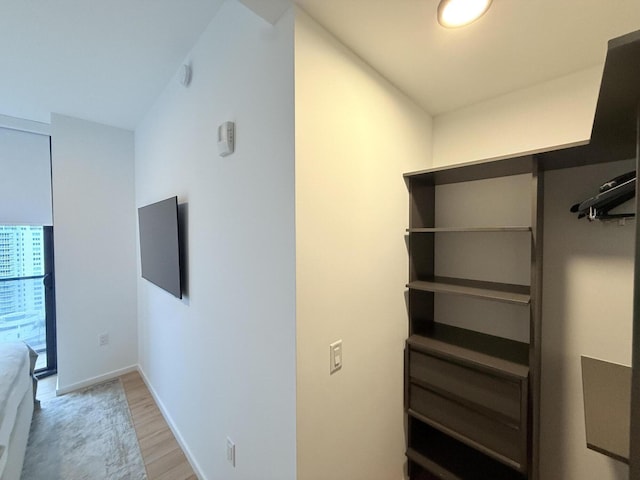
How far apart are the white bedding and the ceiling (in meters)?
2.06

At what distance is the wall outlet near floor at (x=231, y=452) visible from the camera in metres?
1.41

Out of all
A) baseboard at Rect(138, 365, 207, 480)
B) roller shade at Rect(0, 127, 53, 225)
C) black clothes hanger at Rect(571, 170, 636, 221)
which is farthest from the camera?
roller shade at Rect(0, 127, 53, 225)

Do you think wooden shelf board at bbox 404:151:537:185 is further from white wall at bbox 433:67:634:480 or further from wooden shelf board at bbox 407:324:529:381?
wooden shelf board at bbox 407:324:529:381

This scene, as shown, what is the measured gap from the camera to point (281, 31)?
1081 mm

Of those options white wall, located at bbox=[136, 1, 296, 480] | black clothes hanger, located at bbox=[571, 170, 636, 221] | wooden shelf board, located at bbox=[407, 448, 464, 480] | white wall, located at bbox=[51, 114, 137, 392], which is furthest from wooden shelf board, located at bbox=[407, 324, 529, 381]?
white wall, located at bbox=[51, 114, 137, 392]

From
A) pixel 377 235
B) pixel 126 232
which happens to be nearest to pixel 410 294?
pixel 377 235

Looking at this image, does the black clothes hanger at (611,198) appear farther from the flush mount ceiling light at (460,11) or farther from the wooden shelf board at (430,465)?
the wooden shelf board at (430,465)

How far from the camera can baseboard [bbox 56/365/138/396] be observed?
2.68 m

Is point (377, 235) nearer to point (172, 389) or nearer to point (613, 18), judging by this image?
point (613, 18)

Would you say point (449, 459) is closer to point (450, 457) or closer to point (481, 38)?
point (450, 457)

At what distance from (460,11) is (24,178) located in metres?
3.94

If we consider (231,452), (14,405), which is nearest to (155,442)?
(14,405)

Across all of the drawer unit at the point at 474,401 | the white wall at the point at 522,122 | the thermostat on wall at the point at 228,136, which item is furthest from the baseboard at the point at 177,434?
the white wall at the point at 522,122

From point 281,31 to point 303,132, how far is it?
0.43 metres
